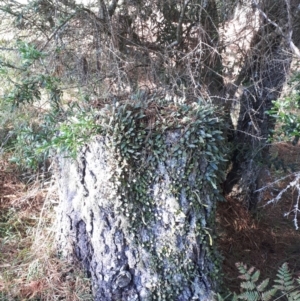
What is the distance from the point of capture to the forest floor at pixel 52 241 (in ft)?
7.97

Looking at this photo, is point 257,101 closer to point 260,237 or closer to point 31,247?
point 260,237

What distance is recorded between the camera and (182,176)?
6.81 ft

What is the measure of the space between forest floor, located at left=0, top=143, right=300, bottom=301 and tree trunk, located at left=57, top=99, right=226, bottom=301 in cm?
38

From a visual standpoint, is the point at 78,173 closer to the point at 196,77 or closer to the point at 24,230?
the point at 24,230

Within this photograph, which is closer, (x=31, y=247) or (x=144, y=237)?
(x=144, y=237)

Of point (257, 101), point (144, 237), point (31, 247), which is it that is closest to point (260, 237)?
point (257, 101)

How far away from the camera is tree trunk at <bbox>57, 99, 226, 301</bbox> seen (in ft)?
6.65

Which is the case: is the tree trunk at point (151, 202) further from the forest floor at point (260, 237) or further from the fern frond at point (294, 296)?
the forest floor at point (260, 237)

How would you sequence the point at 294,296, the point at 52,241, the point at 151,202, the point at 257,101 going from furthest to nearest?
1. the point at 257,101
2. the point at 52,241
3. the point at 151,202
4. the point at 294,296

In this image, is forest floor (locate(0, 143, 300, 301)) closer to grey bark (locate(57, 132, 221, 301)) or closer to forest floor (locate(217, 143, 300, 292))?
forest floor (locate(217, 143, 300, 292))

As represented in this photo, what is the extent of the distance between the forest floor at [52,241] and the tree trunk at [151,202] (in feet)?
A: 1.24

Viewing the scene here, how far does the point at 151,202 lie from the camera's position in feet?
6.96

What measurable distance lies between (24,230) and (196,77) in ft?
5.97

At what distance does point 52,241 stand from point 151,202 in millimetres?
997
